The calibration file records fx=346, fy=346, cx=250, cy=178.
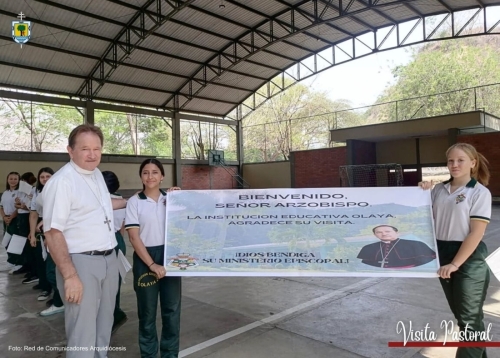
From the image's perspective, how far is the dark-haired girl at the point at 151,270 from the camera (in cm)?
238

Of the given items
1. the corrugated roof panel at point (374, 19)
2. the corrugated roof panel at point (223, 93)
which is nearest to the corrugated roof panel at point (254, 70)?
the corrugated roof panel at point (223, 93)

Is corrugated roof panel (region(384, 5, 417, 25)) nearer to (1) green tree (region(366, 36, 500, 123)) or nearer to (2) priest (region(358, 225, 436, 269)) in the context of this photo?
(1) green tree (region(366, 36, 500, 123))

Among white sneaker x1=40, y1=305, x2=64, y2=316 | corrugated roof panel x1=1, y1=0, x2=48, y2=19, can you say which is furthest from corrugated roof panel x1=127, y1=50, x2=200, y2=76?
white sneaker x1=40, y1=305, x2=64, y2=316

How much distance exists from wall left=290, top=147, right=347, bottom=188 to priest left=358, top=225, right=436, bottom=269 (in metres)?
16.5

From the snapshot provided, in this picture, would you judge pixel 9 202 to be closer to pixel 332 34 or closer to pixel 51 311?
pixel 51 311

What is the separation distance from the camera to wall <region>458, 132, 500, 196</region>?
14477 millimetres

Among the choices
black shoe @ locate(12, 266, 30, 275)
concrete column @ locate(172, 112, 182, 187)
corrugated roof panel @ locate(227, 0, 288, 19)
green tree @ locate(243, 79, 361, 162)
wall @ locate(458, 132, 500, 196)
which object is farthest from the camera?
green tree @ locate(243, 79, 361, 162)

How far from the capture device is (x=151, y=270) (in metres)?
2.38

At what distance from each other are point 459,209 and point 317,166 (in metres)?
18.1

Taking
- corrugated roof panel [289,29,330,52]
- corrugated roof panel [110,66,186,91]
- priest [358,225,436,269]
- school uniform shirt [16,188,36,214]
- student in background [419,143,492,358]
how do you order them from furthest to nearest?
corrugated roof panel [289,29,330,52]
corrugated roof panel [110,66,186,91]
school uniform shirt [16,188,36,214]
priest [358,225,436,269]
student in background [419,143,492,358]

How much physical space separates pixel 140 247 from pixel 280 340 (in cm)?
147

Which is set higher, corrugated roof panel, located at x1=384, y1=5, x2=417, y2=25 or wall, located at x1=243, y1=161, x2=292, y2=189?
corrugated roof panel, located at x1=384, y1=5, x2=417, y2=25

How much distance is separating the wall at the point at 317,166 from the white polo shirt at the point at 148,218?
55.5 feet

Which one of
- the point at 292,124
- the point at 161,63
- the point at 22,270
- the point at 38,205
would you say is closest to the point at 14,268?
the point at 22,270
